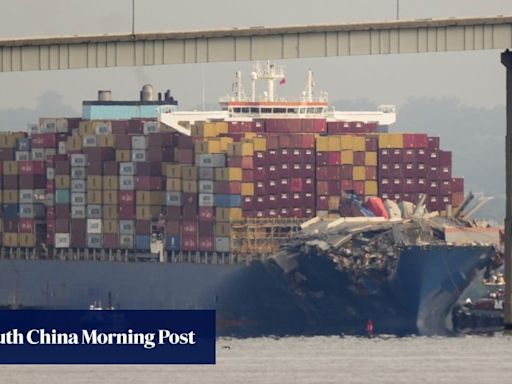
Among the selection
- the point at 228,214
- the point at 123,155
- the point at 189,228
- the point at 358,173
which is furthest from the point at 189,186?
the point at 358,173

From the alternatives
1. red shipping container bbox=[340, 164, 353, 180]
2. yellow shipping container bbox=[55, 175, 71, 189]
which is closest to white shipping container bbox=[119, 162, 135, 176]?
yellow shipping container bbox=[55, 175, 71, 189]

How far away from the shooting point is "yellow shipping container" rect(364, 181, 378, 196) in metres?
156

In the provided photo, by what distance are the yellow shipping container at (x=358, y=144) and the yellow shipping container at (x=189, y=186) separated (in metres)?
7.75

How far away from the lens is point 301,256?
152 m

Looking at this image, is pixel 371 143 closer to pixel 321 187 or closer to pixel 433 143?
pixel 321 187

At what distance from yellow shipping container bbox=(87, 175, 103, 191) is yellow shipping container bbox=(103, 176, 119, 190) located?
0.23 metres

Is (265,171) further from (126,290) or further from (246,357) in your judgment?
(246,357)

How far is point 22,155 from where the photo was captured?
165 meters

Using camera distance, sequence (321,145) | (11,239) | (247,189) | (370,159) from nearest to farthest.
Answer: (247,189), (321,145), (370,159), (11,239)

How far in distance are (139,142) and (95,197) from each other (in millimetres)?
3531

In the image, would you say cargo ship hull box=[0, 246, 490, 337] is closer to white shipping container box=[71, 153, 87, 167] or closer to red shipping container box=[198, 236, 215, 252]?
red shipping container box=[198, 236, 215, 252]

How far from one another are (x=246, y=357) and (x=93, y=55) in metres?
16.5

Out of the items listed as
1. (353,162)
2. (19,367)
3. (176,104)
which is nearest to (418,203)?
(353,162)

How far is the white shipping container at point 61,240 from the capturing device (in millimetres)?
161625
